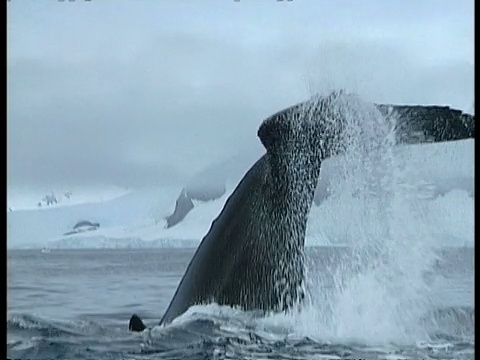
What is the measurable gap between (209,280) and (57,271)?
718 millimetres

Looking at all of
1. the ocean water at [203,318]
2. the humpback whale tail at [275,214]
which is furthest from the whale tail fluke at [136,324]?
the humpback whale tail at [275,214]

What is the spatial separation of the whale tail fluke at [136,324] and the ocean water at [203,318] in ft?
0.09

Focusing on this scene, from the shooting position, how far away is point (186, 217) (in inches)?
139

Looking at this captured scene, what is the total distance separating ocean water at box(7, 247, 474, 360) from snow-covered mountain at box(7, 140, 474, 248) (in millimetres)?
63

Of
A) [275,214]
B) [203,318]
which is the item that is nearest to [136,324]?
[203,318]

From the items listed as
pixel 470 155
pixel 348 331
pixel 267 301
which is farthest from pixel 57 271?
pixel 470 155

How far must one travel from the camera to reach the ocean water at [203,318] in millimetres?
3305

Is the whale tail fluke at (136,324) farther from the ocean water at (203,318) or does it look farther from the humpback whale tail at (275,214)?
the humpback whale tail at (275,214)

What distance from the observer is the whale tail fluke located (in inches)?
132

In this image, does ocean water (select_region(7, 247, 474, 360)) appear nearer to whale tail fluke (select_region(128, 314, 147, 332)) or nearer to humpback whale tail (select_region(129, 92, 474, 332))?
whale tail fluke (select_region(128, 314, 147, 332))

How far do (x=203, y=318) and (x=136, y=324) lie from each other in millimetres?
339

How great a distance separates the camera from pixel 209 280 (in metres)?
3.76

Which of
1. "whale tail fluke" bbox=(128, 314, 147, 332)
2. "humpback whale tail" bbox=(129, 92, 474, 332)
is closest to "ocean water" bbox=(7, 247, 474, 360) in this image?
"whale tail fluke" bbox=(128, 314, 147, 332)

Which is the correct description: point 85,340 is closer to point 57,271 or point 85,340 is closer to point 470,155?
point 57,271
